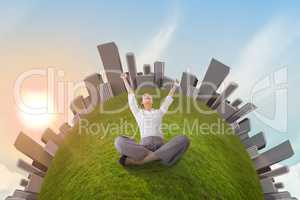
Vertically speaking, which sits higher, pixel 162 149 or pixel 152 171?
pixel 162 149

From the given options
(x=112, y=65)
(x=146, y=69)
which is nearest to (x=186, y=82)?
(x=146, y=69)

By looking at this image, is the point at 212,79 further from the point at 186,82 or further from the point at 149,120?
the point at 149,120

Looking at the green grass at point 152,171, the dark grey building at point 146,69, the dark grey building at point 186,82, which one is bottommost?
the green grass at point 152,171

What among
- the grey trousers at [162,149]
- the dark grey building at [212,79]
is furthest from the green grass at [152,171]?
the dark grey building at [212,79]

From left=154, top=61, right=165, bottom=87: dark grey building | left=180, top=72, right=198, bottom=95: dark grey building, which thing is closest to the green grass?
left=180, top=72, right=198, bottom=95: dark grey building

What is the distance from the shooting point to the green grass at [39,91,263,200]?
206 inches

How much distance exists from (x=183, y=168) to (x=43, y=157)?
10.4ft

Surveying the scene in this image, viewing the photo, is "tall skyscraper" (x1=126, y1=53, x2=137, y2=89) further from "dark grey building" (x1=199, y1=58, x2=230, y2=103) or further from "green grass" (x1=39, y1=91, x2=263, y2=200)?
"dark grey building" (x1=199, y1=58, x2=230, y2=103)

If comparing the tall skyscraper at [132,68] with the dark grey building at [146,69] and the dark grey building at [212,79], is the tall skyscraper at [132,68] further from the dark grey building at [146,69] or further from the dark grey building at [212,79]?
the dark grey building at [212,79]

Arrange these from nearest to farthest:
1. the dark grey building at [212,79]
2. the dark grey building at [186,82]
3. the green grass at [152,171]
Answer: the green grass at [152,171]
the dark grey building at [186,82]
the dark grey building at [212,79]

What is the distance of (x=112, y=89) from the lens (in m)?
8.38

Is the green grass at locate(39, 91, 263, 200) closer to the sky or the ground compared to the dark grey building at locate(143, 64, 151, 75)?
closer to the ground

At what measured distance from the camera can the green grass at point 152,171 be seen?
5.24m

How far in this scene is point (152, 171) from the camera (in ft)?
17.7
